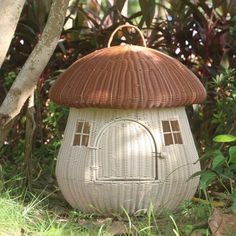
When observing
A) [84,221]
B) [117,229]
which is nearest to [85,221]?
[84,221]

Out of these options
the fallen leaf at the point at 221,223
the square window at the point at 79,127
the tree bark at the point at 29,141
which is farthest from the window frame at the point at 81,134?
the fallen leaf at the point at 221,223

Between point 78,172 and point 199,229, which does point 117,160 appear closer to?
point 78,172

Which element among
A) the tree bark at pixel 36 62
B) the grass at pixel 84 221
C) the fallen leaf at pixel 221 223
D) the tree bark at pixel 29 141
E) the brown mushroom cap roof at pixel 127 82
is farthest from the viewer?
the tree bark at pixel 29 141

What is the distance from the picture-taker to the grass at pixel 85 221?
156 inches

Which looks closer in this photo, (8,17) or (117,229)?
(117,229)

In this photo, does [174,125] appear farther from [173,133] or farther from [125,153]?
[125,153]

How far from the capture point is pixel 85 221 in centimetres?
435

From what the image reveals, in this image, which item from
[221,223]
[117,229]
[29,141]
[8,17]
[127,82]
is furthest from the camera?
[29,141]

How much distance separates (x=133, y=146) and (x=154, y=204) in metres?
0.41

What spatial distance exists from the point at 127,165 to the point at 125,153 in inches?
3.1

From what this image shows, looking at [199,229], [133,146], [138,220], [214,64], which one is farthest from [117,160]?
[214,64]

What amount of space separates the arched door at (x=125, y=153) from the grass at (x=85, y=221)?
27cm

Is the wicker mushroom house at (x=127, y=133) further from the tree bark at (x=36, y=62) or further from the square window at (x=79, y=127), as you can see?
the tree bark at (x=36, y=62)

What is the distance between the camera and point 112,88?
4.24 m
